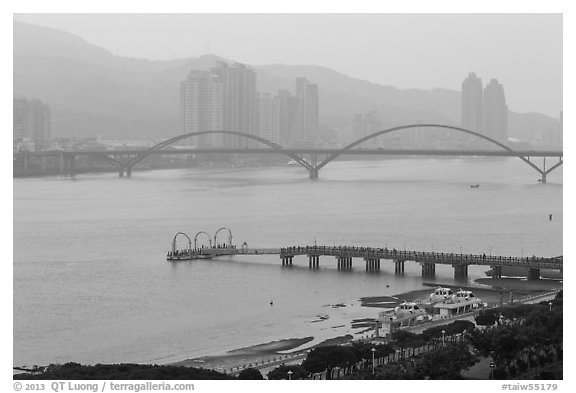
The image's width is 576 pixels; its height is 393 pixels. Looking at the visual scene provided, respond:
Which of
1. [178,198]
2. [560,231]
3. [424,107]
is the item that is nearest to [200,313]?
[560,231]

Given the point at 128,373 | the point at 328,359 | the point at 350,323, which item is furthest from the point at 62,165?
the point at 128,373

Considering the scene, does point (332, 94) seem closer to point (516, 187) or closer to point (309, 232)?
point (516, 187)

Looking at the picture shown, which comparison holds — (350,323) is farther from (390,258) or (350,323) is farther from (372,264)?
(372,264)

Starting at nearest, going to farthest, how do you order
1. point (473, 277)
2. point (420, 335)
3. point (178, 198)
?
point (420, 335), point (473, 277), point (178, 198)

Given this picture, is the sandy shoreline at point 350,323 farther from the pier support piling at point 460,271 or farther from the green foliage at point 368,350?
the green foliage at point 368,350

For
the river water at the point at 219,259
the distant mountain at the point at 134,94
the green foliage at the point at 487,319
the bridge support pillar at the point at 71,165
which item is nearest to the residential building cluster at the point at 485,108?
the distant mountain at the point at 134,94
